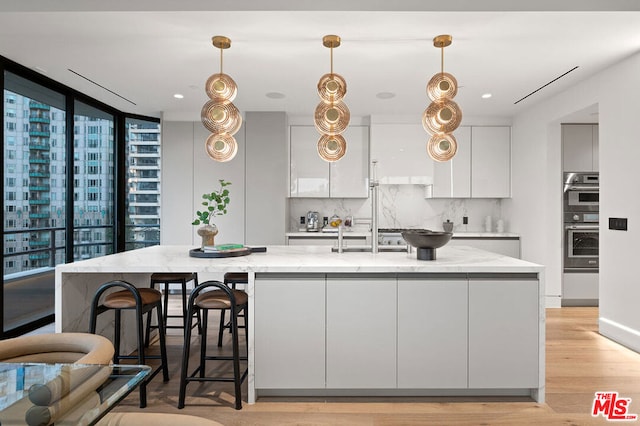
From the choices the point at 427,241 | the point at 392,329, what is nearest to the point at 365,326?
the point at 392,329

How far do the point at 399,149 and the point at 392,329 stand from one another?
3.67m

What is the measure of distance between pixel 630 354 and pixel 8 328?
5684mm

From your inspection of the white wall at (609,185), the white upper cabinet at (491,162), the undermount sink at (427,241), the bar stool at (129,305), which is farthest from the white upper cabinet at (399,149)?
the bar stool at (129,305)

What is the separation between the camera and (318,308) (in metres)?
2.68

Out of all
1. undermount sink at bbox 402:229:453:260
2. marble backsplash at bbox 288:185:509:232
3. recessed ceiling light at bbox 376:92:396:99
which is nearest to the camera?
undermount sink at bbox 402:229:453:260

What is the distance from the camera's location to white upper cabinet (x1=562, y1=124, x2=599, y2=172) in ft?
16.9

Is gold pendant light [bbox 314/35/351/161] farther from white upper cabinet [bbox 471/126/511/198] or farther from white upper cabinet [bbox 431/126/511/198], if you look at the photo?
white upper cabinet [bbox 471/126/511/198]

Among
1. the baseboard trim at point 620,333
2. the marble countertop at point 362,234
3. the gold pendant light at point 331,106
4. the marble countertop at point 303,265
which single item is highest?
the gold pendant light at point 331,106

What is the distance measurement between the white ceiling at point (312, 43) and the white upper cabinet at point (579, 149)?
706mm

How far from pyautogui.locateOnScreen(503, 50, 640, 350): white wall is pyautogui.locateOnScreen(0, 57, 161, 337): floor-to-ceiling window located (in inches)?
205

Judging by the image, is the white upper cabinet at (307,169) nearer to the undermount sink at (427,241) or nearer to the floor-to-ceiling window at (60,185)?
the floor-to-ceiling window at (60,185)

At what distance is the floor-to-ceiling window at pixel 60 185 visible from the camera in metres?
4.19

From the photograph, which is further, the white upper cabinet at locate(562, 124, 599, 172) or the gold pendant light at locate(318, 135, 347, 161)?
the white upper cabinet at locate(562, 124, 599, 172)

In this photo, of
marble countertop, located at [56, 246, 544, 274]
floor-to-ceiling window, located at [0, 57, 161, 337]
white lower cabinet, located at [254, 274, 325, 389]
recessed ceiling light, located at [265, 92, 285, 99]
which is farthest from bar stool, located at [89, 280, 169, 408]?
recessed ceiling light, located at [265, 92, 285, 99]
